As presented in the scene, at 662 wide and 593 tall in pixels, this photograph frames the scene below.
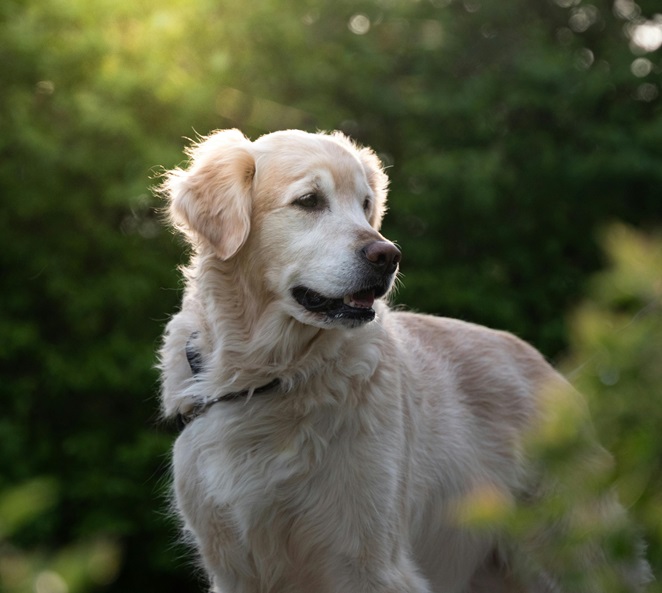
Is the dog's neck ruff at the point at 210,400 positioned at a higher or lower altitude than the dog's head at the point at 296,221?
lower

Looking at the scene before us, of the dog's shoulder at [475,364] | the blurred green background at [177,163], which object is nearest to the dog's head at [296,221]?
the dog's shoulder at [475,364]

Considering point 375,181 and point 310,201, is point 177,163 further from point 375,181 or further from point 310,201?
point 310,201

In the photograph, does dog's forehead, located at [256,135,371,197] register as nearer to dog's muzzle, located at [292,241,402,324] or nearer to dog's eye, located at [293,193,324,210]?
dog's eye, located at [293,193,324,210]

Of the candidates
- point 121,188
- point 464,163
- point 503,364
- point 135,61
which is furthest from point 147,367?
point 503,364

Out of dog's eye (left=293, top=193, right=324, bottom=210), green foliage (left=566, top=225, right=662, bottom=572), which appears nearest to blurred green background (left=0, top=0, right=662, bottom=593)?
dog's eye (left=293, top=193, right=324, bottom=210)

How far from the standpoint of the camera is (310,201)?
11.1 ft

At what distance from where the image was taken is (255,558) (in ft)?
10.4

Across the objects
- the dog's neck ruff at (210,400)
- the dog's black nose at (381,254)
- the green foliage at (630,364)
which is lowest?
the dog's neck ruff at (210,400)

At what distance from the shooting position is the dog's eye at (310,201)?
3.38m

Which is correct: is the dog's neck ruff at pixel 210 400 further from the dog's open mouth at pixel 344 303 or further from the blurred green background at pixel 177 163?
the blurred green background at pixel 177 163

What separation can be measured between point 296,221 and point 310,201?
0.08 m

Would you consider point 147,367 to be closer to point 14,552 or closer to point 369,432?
point 369,432

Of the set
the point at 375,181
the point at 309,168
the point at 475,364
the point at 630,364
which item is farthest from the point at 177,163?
the point at 630,364

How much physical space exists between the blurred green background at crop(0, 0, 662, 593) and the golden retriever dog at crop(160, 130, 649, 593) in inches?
167
